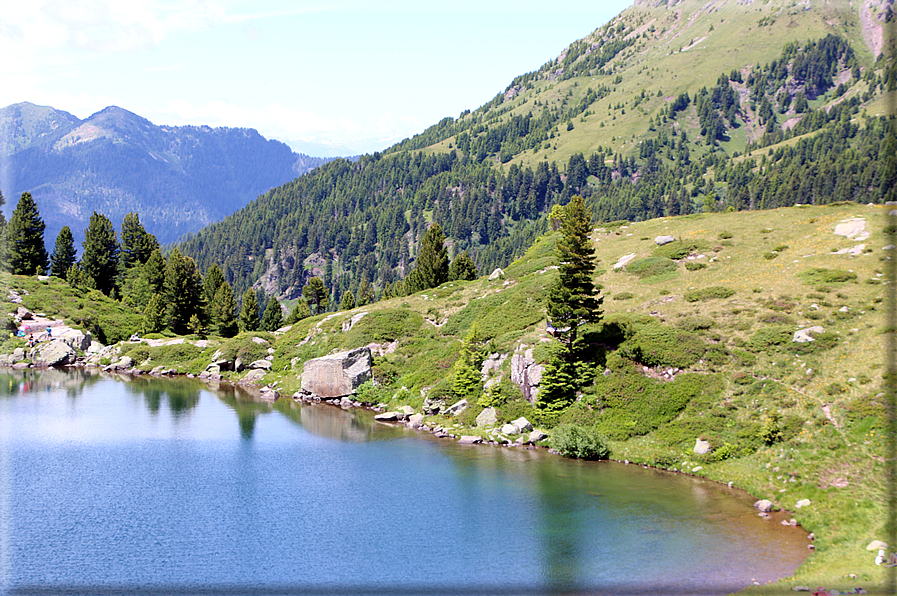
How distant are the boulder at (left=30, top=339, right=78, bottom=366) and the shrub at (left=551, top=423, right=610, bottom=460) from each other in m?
89.1

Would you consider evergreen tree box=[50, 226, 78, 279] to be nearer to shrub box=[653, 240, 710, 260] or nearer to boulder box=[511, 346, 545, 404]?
boulder box=[511, 346, 545, 404]

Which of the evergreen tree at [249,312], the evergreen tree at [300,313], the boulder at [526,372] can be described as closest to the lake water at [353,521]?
the boulder at [526,372]

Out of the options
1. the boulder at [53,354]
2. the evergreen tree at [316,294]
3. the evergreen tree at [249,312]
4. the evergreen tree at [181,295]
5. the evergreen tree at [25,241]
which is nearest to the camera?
the boulder at [53,354]

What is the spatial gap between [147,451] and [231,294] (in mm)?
76355

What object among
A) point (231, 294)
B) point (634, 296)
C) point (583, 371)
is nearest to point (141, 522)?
point (583, 371)

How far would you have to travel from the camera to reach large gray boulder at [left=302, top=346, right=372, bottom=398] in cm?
7800

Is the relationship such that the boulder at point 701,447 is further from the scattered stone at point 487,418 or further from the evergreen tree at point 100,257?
the evergreen tree at point 100,257

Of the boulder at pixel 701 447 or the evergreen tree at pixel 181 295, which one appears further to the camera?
the evergreen tree at pixel 181 295

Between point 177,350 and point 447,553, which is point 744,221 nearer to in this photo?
point 447,553

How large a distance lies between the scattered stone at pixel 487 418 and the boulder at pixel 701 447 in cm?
1819

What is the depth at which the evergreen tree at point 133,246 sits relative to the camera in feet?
510

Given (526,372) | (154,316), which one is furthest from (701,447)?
(154,316)

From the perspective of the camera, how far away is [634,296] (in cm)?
6969

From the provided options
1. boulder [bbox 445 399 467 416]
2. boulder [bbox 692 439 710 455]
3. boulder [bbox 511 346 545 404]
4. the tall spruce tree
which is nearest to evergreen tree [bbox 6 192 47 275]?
boulder [bbox 445 399 467 416]
